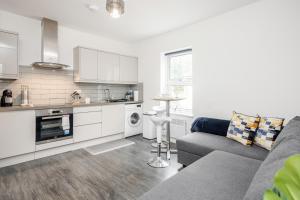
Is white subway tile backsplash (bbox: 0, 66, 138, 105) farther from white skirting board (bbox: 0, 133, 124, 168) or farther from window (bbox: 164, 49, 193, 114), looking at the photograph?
window (bbox: 164, 49, 193, 114)

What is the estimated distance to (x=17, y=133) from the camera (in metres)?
2.69

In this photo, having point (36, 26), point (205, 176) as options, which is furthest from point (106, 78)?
point (205, 176)

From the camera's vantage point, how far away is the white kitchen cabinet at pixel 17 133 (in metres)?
2.57

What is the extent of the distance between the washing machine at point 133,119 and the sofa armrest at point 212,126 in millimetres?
1867

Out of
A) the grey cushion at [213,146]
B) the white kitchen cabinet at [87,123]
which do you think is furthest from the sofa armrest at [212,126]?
the white kitchen cabinet at [87,123]

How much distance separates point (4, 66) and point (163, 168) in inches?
126

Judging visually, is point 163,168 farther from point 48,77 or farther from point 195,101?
point 48,77

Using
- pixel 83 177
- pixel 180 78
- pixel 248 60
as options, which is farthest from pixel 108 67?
pixel 248 60

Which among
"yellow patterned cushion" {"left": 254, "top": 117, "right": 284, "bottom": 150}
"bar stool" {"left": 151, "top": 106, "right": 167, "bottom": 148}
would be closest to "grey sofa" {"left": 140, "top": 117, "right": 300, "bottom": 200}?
"yellow patterned cushion" {"left": 254, "top": 117, "right": 284, "bottom": 150}

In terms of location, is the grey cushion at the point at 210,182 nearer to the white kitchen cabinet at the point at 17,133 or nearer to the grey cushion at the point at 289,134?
the grey cushion at the point at 289,134

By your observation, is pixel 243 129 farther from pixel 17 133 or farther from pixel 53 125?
pixel 17 133

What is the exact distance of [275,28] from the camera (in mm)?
2430

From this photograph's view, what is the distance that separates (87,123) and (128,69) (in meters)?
1.90

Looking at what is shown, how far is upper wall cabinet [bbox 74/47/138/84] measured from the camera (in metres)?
3.70
